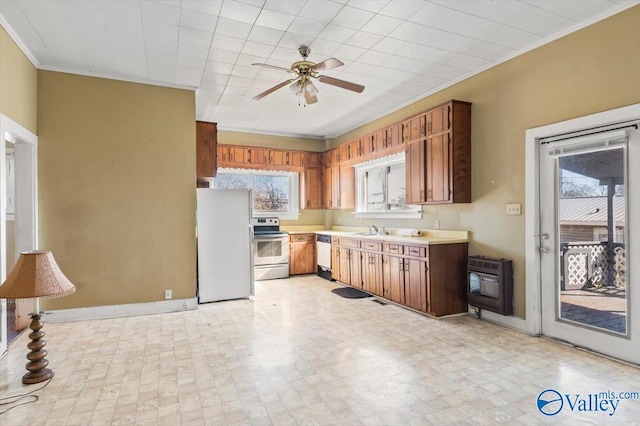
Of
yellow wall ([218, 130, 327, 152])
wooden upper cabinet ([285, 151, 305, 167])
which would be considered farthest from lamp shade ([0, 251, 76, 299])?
wooden upper cabinet ([285, 151, 305, 167])

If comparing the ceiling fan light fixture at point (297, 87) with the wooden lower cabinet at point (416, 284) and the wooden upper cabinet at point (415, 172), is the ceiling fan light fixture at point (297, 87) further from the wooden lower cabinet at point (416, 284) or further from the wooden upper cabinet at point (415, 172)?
the wooden lower cabinet at point (416, 284)

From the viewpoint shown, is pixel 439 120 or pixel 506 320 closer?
pixel 506 320

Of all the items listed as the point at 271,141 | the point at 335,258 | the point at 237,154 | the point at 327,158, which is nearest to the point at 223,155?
the point at 237,154

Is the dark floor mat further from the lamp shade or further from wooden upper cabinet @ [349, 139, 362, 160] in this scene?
the lamp shade

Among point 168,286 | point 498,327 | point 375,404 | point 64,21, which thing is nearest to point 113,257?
point 168,286

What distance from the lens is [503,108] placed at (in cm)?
402

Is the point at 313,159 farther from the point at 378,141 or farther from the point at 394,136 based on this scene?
the point at 394,136

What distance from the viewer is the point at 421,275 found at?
14.3ft

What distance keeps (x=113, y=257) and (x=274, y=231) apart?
3.15 meters

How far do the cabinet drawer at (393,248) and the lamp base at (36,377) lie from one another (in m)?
3.78

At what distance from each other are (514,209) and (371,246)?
2067 millimetres

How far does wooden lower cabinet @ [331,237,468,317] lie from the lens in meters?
4.26

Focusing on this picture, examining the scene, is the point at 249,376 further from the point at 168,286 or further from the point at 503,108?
the point at 503,108

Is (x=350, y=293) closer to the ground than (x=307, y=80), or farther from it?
closer to the ground
